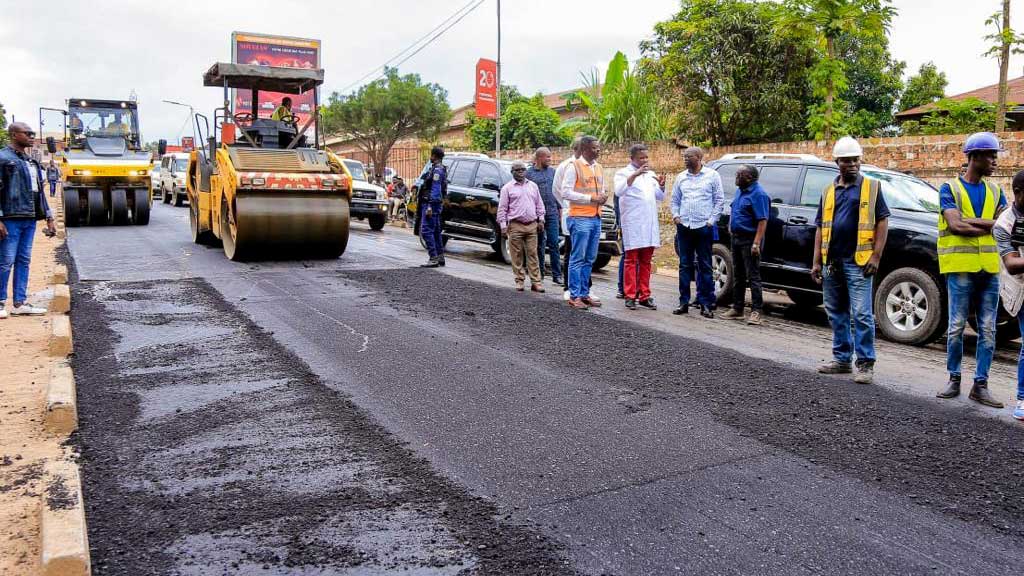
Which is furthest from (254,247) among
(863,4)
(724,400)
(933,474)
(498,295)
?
(863,4)

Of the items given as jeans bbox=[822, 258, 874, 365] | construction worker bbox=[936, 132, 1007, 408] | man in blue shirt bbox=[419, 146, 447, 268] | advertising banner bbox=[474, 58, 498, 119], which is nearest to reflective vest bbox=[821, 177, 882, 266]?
jeans bbox=[822, 258, 874, 365]

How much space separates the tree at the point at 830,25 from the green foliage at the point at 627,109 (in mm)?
5408

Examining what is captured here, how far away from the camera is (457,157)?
48.9 feet

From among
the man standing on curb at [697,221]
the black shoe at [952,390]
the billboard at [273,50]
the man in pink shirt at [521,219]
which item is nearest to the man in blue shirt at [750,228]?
the man standing on curb at [697,221]

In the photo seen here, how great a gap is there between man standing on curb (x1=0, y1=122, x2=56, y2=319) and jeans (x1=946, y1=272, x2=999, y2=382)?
8263mm

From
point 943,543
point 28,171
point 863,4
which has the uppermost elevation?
point 863,4

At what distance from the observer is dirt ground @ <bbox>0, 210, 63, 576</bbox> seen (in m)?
3.42

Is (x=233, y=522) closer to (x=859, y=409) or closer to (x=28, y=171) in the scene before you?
(x=859, y=409)

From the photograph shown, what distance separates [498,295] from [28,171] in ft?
16.7

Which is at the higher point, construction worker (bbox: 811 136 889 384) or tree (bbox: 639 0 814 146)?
tree (bbox: 639 0 814 146)

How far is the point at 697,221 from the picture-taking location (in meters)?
8.95

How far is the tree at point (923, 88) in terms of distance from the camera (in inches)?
1268

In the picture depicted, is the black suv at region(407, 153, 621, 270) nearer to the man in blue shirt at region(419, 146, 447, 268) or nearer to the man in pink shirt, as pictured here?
the man in blue shirt at region(419, 146, 447, 268)

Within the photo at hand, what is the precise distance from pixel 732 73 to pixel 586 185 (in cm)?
1267
